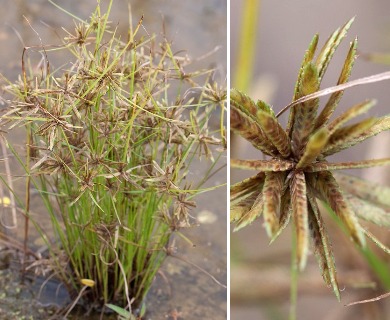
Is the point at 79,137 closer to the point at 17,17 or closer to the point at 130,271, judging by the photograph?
the point at 130,271

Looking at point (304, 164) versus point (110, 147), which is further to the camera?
point (110, 147)

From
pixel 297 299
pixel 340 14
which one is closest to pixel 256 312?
pixel 297 299

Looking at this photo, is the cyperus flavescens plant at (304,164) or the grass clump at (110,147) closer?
the cyperus flavescens plant at (304,164)

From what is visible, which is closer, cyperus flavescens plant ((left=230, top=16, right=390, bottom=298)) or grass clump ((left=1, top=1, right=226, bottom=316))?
cyperus flavescens plant ((left=230, top=16, right=390, bottom=298))
